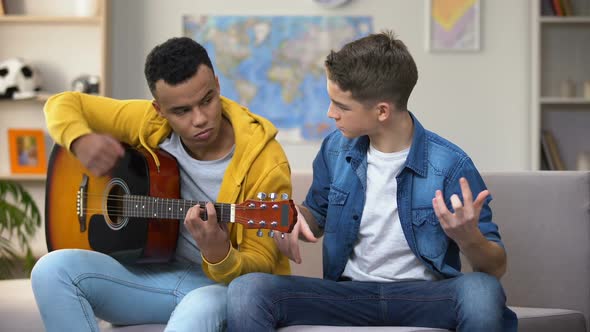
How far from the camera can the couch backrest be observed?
240 centimetres

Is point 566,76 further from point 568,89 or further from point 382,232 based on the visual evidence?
point 382,232

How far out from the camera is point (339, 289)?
1868 mm

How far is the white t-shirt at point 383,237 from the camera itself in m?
1.91

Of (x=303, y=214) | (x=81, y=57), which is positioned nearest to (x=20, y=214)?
(x=81, y=57)

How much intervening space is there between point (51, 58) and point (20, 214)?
4.69ft

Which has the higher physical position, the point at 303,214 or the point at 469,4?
the point at 469,4

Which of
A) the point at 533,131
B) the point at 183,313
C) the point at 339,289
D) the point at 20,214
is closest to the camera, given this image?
the point at 183,313

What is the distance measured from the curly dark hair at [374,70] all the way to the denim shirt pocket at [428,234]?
0.87 feet

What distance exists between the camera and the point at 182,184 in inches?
81.7

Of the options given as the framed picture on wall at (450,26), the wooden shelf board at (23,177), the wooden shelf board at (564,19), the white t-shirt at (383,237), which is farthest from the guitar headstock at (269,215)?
the wooden shelf board at (564,19)

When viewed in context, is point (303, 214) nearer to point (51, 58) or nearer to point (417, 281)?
point (417, 281)

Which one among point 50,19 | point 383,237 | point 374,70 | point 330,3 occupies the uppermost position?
point 330,3

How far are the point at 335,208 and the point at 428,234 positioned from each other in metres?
0.23

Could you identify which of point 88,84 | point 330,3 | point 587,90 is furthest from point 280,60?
point 587,90
